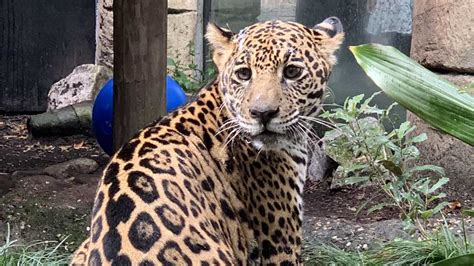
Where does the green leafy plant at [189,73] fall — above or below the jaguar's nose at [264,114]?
below

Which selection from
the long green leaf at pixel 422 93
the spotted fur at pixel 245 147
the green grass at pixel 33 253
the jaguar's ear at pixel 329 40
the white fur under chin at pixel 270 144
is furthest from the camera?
the green grass at pixel 33 253

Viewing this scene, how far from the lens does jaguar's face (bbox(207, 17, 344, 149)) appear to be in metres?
3.84

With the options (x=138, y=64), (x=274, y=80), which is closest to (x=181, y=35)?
(x=138, y=64)

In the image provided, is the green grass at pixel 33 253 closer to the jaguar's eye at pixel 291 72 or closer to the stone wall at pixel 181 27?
the jaguar's eye at pixel 291 72

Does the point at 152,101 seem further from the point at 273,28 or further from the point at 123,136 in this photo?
the point at 273,28

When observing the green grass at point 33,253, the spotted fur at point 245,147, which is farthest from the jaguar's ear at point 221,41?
the green grass at point 33,253

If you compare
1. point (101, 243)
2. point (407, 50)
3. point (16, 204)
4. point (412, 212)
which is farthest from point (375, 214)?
point (101, 243)

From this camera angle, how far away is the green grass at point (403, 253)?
5281 millimetres

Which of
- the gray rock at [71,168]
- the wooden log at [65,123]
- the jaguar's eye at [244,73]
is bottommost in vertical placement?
the wooden log at [65,123]

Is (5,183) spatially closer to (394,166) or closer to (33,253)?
(33,253)

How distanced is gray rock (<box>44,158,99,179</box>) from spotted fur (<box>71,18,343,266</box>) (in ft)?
10.8

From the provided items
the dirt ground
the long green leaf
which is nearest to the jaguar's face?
the dirt ground

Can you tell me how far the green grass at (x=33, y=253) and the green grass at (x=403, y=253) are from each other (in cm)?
168

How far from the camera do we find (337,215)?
710 cm
